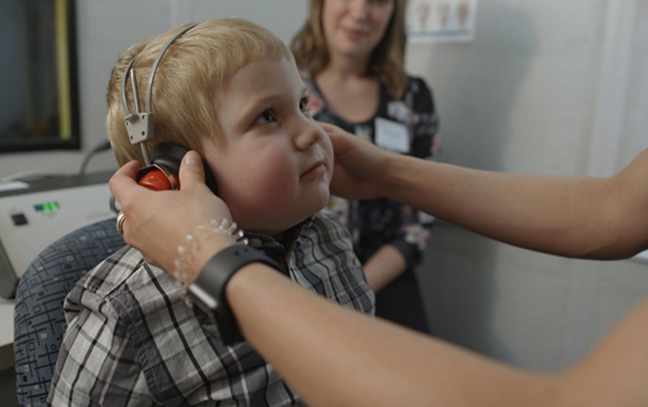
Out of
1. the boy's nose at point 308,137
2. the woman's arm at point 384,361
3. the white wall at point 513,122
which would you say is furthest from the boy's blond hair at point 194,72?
the white wall at point 513,122

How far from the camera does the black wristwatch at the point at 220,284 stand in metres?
0.46

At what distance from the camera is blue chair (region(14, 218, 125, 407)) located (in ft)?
2.30

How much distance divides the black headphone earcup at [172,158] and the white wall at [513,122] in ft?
3.72

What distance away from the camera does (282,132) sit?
2.32 feet

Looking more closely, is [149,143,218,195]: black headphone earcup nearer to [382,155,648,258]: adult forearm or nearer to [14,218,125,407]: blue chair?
[14,218,125,407]: blue chair

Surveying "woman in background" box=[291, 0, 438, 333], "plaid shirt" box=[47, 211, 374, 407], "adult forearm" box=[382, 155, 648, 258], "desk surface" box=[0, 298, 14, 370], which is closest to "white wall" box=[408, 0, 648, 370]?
"woman in background" box=[291, 0, 438, 333]

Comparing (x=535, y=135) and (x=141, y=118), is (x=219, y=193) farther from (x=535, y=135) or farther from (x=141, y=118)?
(x=535, y=135)

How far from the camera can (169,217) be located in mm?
520

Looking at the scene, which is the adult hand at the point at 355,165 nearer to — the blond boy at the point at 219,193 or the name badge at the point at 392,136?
the blond boy at the point at 219,193

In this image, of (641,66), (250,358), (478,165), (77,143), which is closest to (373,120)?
(478,165)

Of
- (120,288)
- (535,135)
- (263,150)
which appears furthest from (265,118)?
(535,135)

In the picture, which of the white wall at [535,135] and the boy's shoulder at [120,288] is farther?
the white wall at [535,135]

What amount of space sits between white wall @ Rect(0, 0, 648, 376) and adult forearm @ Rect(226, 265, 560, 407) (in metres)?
1.44

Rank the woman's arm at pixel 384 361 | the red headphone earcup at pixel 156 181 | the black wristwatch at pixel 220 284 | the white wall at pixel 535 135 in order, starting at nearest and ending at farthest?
1. the woman's arm at pixel 384 361
2. the black wristwatch at pixel 220 284
3. the red headphone earcup at pixel 156 181
4. the white wall at pixel 535 135
